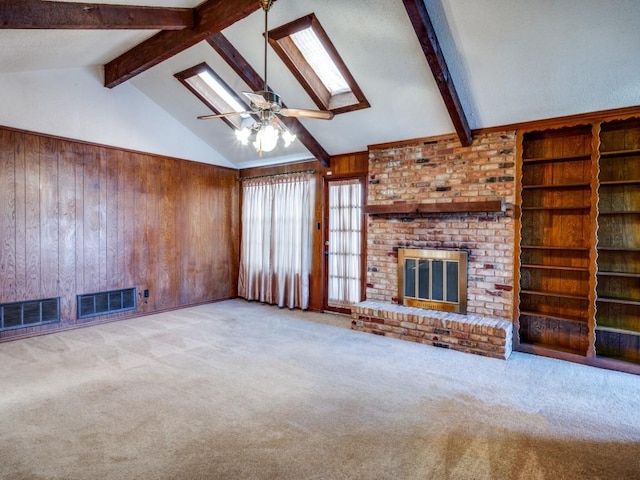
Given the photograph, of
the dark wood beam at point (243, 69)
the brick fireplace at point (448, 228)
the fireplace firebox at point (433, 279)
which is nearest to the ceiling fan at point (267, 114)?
the dark wood beam at point (243, 69)

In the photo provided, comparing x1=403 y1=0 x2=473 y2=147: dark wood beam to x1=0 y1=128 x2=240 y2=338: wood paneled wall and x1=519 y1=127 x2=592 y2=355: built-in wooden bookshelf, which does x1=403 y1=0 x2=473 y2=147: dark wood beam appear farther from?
x1=0 y1=128 x2=240 y2=338: wood paneled wall

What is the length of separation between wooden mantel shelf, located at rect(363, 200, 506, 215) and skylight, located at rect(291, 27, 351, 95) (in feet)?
5.09

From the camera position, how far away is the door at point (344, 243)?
5527 mm

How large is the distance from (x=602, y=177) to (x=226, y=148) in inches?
208

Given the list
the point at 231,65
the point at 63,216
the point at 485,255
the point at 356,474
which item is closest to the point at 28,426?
the point at 356,474

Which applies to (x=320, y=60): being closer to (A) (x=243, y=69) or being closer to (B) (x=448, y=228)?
(A) (x=243, y=69)

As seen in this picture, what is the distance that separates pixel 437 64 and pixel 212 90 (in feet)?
11.0

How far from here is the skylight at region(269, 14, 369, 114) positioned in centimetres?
379

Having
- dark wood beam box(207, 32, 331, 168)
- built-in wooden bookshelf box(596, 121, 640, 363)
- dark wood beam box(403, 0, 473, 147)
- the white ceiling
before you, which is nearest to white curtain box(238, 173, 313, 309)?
dark wood beam box(207, 32, 331, 168)

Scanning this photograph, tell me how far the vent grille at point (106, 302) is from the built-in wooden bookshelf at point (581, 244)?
17.0 ft

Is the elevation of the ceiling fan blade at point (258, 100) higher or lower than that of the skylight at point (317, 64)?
lower

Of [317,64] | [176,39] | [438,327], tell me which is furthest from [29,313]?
[438,327]

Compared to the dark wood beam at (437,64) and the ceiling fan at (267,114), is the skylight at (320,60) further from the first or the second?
the dark wood beam at (437,64)

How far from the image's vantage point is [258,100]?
9.30ft
